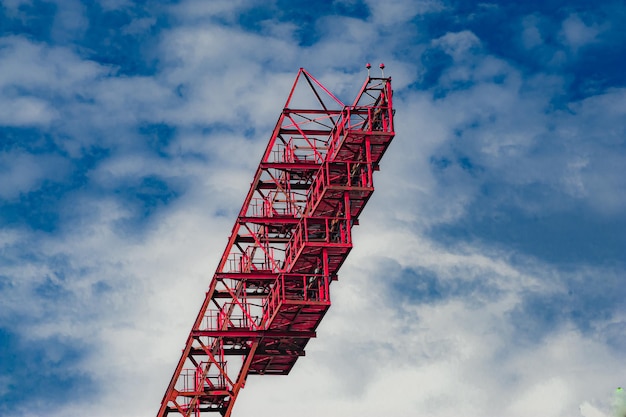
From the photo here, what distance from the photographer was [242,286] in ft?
400

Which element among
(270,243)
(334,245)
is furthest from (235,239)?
(334,245)

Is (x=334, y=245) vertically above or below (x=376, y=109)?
below

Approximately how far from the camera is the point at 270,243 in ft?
402

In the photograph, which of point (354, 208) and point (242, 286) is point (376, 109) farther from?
point (242, 286)

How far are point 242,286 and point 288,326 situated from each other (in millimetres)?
5126

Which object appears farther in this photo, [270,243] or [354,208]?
[270,243]

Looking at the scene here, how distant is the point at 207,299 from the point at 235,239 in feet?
15.1

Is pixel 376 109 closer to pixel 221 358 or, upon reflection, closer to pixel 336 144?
pixel 336 144

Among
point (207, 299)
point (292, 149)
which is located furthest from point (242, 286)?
point (292, 149)

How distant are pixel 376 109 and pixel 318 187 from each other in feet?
21.2

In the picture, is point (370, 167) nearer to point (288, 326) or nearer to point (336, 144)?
point (336, 144)

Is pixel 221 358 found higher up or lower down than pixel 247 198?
lower down

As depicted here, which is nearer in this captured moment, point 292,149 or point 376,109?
point 376,109

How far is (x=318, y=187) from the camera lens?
4520 inches
